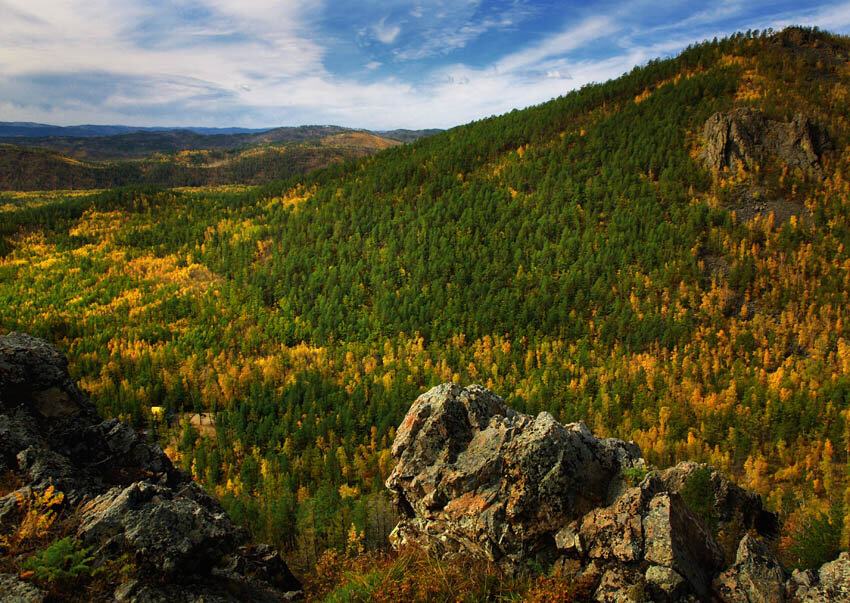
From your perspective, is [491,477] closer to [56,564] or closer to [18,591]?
[56,564]

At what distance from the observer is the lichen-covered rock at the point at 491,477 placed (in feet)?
68.8

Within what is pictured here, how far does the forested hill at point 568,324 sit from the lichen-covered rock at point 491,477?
45.8m

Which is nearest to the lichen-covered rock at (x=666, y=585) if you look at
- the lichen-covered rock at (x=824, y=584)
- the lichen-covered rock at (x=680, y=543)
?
the lichen-covered rock at (x=680, y=543)

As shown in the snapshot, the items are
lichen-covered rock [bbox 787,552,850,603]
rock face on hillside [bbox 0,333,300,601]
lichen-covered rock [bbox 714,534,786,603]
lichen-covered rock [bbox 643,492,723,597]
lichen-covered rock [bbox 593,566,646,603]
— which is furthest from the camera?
lichen-covered rock [bbox 714,534,786,603]

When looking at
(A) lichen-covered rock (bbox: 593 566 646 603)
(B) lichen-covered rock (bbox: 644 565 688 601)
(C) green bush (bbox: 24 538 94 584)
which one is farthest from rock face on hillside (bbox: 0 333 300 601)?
(B) lichen-covered rock (bbox: 644 565 688 601)

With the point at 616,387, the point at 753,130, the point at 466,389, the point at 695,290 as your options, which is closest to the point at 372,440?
the point at 616,387

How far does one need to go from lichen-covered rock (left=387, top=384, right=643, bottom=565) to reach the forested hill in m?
45.8

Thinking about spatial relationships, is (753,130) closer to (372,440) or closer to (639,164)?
(639,164)

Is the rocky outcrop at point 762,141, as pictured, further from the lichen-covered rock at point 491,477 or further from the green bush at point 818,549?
the lichen-covered rock at point 491,477

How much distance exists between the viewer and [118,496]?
58.7 feet

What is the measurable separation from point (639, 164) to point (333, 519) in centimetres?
18031

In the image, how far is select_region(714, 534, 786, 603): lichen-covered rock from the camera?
1844 centimetres

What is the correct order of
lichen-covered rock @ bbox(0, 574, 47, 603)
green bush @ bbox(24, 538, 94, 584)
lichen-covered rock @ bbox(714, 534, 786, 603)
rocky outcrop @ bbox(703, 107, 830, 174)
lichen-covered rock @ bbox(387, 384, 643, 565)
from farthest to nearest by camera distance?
1. rocky outcrop @ bbox(703, 107, 830, 174)
2. lichen-covered rock @ bbox(387, 384, 643, 565)
3. lichen-covered rock @ bbox(714, 534, 786, 603)
4. green bush @ bbox(24, 538, 94, 584)
5. lichen-covered rock @ bbox(0, 574, 47, 603)

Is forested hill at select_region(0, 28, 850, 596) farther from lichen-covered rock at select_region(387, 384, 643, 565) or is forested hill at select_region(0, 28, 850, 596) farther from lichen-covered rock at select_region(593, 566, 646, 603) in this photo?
lichen-covered rock at select_region(593, 566, 646, 603)
